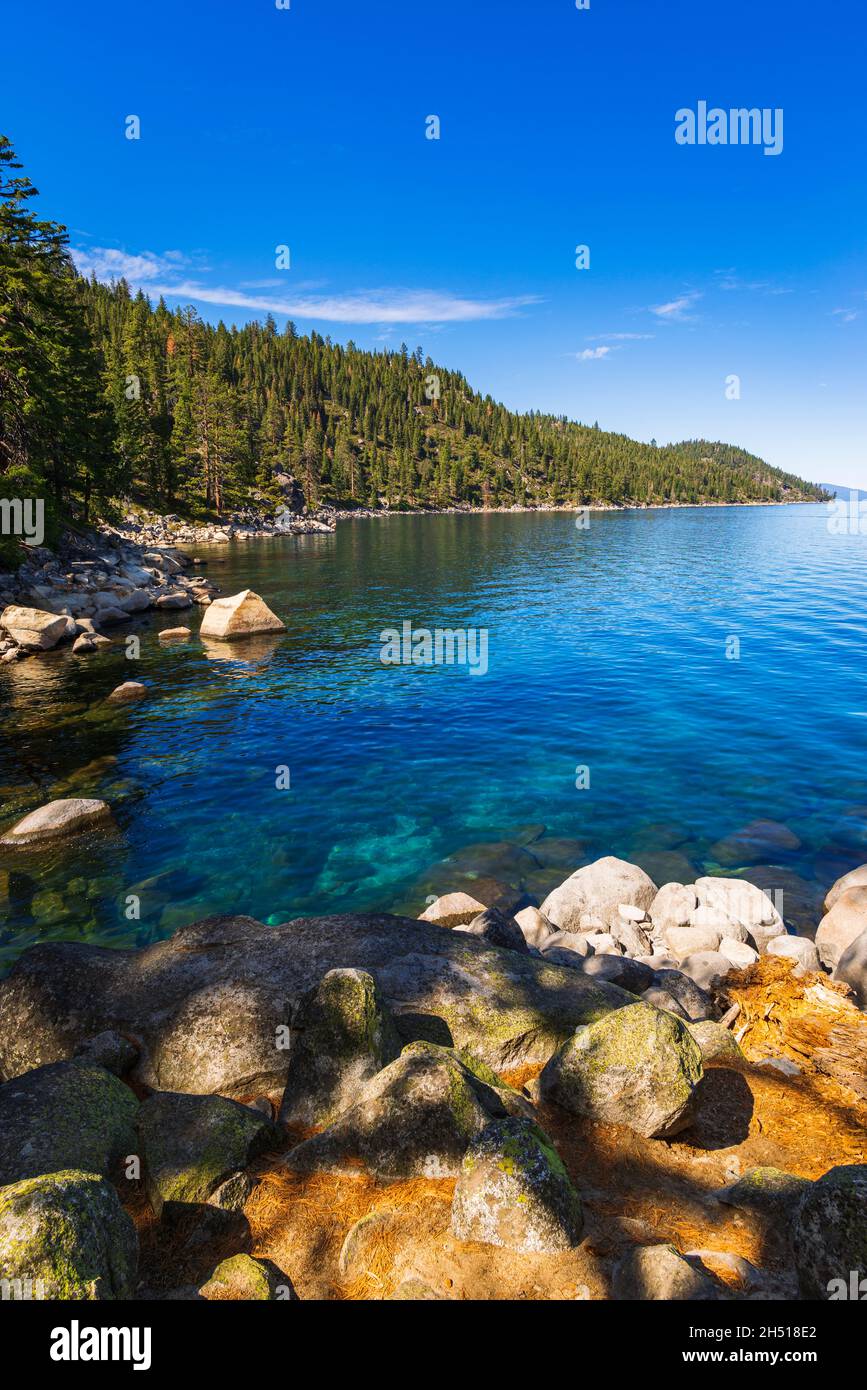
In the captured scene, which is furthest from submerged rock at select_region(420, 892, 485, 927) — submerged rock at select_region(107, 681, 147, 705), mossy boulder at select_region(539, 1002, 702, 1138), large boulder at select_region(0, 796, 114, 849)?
submerged rock at select_region(107, 681, 147, 705)

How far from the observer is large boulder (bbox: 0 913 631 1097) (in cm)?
713

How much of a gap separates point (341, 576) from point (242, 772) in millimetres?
41842

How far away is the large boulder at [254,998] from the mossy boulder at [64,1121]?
129 centimetres

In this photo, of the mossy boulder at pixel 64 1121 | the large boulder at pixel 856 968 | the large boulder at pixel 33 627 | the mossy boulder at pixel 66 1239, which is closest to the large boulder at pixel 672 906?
the large boulder at pixel 856 968

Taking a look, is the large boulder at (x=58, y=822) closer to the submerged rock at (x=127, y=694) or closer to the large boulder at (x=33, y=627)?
the submerged rock at (x=127, y=694)

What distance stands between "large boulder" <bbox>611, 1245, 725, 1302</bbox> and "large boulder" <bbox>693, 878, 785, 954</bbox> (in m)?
8.86

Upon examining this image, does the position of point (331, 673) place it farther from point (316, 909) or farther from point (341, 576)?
point (341, 576)

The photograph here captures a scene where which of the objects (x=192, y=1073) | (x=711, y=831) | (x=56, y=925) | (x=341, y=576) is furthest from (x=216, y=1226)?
(x=341, y=576)

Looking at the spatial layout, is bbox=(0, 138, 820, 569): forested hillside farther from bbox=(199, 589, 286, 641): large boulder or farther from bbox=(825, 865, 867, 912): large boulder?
bbox=(825, 865, 867, 912): large boulder

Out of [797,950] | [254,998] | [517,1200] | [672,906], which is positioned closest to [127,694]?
[254,998]

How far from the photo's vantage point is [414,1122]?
532 centimetres

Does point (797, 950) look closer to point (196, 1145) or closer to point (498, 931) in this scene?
point (498, 931)

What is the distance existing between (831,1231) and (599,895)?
8795 mm

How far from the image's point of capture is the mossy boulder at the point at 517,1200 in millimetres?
4371
